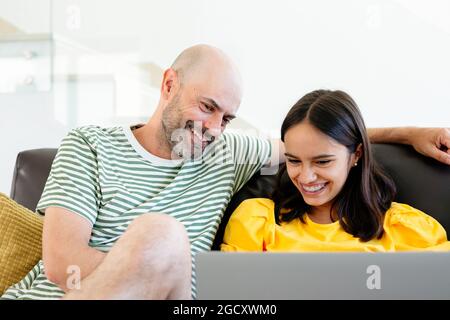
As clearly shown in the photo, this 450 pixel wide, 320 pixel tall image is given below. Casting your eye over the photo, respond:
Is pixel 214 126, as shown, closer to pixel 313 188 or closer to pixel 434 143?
pixel 313 188

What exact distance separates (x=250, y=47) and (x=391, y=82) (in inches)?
22.9

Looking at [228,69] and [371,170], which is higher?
[228,69]

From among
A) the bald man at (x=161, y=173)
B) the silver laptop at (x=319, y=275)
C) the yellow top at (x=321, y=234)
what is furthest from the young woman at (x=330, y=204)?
the silver laptop at (x=319, y=275)

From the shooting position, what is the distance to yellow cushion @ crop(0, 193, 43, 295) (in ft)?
4.16

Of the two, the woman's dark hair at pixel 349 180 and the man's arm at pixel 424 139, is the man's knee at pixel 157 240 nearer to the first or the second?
the woman's dark hair at pixel 349 180

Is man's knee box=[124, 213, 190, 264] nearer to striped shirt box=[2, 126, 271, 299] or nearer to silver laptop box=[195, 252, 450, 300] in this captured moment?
silver laptop box=[195, 252, 450, 300]

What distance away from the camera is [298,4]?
7.16 feet

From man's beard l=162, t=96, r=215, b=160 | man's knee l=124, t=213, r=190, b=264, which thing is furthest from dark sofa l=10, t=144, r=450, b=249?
man's knee l=124, t=213, r=190, b=264

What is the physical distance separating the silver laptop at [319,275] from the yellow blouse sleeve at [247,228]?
49 centimetres

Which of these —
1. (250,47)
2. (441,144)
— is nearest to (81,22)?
(250,47)

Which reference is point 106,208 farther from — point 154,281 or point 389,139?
point 389,139

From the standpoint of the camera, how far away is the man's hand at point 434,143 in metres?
1.33
